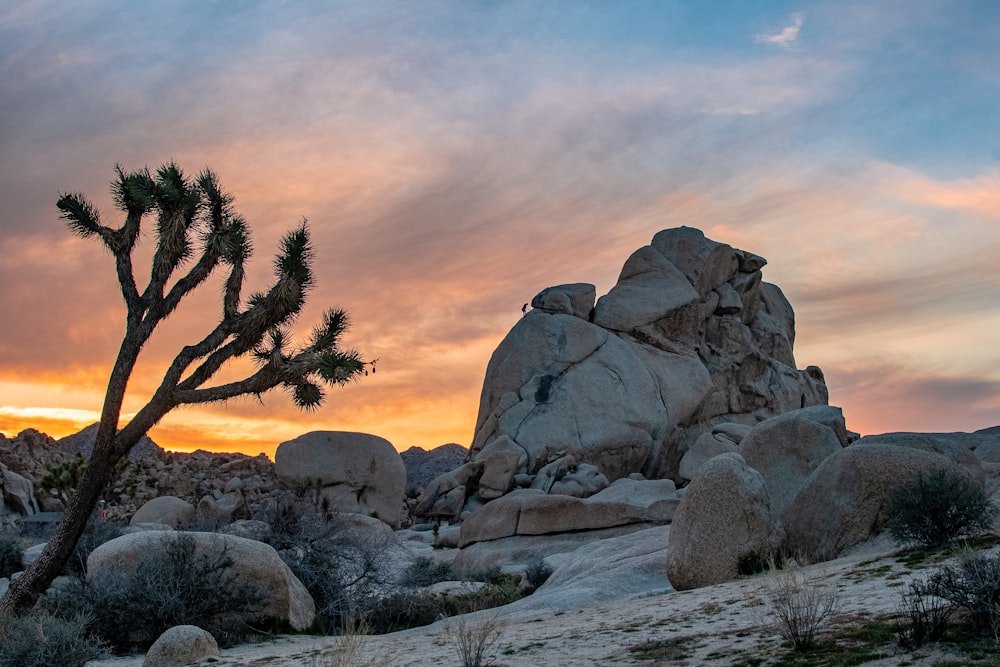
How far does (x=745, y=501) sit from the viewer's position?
12.9m

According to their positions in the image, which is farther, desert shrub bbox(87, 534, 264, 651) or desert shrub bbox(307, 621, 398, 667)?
desert shrub bbox(87, 534, 264, 651)

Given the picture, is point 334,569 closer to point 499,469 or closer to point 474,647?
point 474,647

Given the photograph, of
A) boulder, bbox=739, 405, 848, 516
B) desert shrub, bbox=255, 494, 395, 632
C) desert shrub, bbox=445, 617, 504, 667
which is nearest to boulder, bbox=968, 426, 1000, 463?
boulder, bbox=739, 405, 848, 516

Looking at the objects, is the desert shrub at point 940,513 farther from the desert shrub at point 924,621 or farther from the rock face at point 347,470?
the rock face at point 347,470

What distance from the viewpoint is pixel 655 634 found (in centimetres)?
906

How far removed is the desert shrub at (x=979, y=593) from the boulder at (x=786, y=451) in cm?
901

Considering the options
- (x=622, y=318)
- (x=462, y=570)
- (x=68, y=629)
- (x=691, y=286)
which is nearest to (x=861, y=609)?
(x=68, y=629)

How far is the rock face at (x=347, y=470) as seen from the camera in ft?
112

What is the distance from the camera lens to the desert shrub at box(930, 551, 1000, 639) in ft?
23.8

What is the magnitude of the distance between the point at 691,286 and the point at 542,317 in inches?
331

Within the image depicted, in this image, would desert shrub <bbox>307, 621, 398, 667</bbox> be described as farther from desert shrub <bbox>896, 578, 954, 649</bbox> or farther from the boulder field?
the boulder field

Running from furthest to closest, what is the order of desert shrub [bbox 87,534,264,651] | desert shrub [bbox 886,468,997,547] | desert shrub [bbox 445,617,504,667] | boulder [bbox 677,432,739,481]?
boulder [bbox 677,432,739,481] < desert shrub [bbox 87,534,264,651] < desert shrub [bbox 886,468,997,547] < desert shrub [bbox 445,617,504,667]

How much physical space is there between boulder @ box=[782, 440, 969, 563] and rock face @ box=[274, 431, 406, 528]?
73.8ft

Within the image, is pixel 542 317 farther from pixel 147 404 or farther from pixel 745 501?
pixel 745 501
